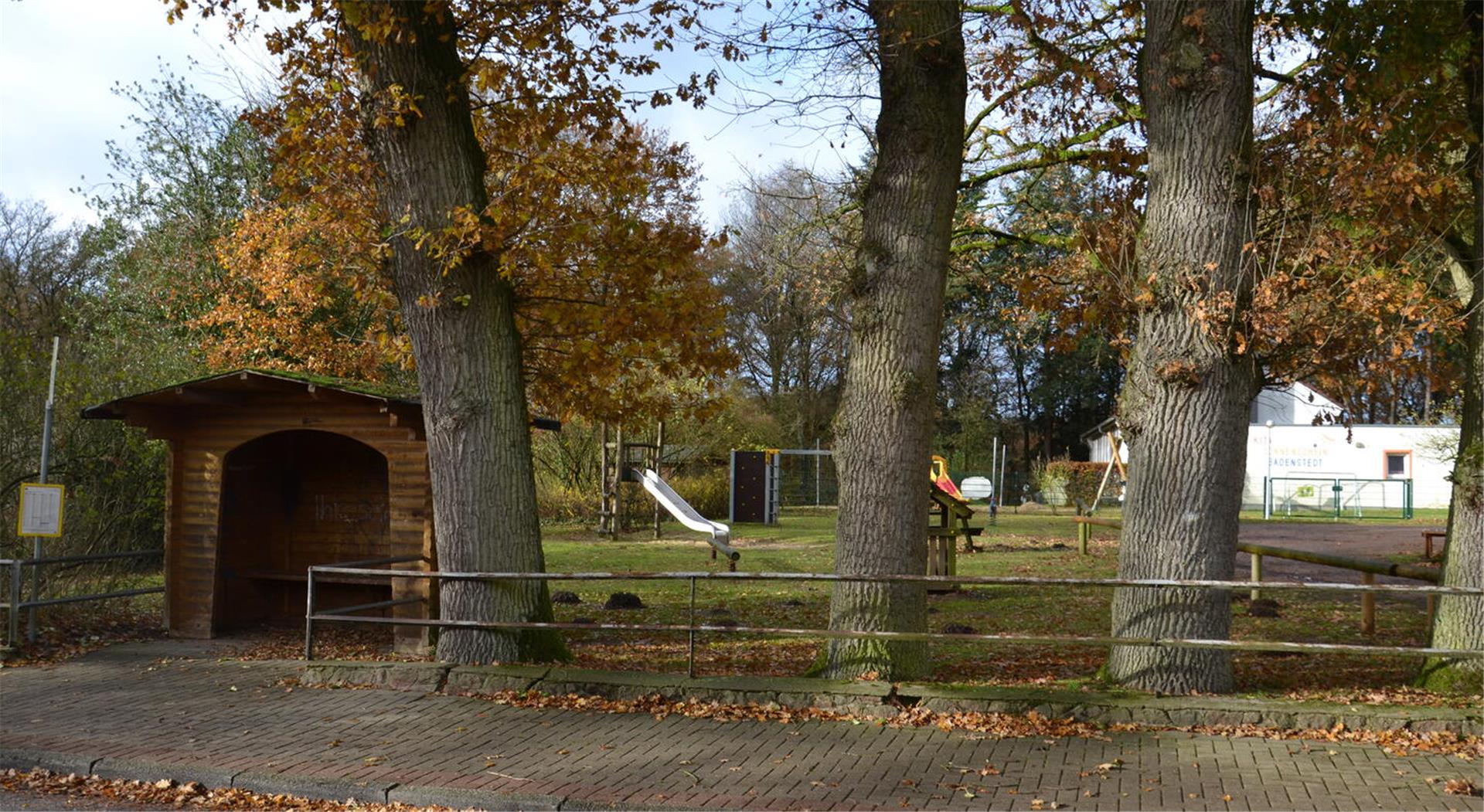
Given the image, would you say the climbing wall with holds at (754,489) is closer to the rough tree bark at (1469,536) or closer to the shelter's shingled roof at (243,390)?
the shelter's shingled roof at (243,390)

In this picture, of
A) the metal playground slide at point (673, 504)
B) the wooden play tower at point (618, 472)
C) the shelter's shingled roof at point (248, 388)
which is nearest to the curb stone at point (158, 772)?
the shelter's shingled roof at point (248, 388)

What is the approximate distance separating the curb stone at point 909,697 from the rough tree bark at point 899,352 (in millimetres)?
556

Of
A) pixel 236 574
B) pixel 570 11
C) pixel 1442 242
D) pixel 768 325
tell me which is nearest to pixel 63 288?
pixel 768 325

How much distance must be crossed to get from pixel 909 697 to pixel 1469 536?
3974mm

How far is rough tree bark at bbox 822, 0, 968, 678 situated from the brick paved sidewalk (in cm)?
107

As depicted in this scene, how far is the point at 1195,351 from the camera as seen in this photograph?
828 centimetres

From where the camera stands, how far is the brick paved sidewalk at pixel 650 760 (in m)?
6.33

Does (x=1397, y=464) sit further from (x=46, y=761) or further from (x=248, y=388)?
(x=46, y=761)

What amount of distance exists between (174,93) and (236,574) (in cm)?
1738

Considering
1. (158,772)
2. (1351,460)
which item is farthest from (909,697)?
(1351,460)

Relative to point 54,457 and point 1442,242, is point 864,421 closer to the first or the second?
point 1442,242

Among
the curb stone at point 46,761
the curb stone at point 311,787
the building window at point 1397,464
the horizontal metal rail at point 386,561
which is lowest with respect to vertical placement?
the curb stone at point 46,761

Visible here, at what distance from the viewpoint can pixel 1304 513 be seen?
39.7m

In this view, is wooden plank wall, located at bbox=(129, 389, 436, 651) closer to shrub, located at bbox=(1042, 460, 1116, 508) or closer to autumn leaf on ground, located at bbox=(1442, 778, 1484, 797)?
autumn leaf on ground, located at bbox=(1442, 778, 1484, 797)
